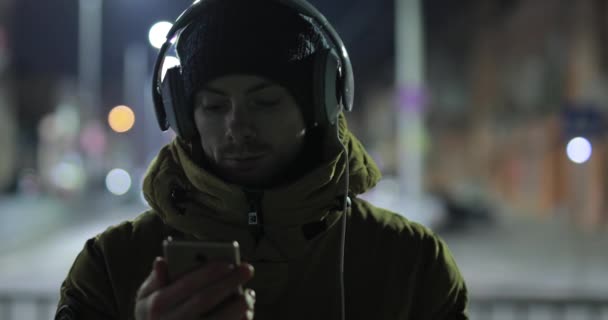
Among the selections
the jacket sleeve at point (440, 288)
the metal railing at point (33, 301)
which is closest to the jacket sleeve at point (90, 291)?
the jacket sleeve at point (440, 288)

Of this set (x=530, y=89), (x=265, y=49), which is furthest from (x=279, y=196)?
(x=530, y=89)

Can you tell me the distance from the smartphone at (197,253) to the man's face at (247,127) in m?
0.35

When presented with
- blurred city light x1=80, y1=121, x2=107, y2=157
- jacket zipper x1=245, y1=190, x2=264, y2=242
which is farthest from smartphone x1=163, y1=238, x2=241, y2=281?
blurred city light x1=80, y1=121, x2=107, y2=157

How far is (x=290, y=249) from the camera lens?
131 cm

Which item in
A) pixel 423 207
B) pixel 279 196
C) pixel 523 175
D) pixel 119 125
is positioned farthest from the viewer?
pixel 523 175

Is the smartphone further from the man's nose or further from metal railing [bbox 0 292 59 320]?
metal railing [bbox 0 292 59 320]

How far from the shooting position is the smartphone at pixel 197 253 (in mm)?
981

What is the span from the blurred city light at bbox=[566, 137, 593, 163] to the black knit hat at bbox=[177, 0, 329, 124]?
5381 mm

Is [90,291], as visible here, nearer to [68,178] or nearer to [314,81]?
[314,81]

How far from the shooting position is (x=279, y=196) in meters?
1.27

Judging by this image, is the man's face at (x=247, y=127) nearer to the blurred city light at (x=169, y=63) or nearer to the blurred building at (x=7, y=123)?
the blurred city light at (x=169, y=63)

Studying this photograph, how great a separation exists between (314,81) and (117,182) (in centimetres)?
3138

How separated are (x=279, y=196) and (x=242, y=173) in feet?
0.35

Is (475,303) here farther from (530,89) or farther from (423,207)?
(530,89)
